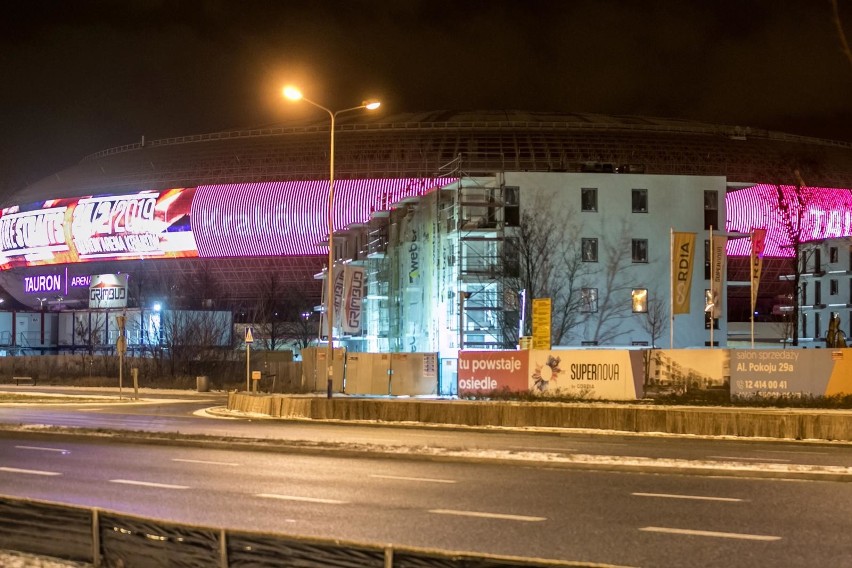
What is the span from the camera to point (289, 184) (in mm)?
109750

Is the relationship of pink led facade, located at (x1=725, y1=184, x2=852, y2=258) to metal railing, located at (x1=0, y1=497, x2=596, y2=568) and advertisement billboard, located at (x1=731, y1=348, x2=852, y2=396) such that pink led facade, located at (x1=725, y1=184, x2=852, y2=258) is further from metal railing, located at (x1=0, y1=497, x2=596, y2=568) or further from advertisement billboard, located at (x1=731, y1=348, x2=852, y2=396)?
metal railing, located at (x1=0, y1=497, x2=596, y2=568)

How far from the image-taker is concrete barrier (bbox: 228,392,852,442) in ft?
84.1

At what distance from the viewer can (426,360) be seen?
49188 millimetres

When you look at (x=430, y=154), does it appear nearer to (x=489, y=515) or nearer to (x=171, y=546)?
(x=489, y=515)

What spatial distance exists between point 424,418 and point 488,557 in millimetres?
24313

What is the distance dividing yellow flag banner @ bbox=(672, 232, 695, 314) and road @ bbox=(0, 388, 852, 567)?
24.5 m

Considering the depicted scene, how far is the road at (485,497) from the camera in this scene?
11.6 metres

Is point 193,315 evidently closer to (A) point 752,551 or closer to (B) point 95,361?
(B) point 95,361

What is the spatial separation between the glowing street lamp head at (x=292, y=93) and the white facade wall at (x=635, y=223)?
32.8 m

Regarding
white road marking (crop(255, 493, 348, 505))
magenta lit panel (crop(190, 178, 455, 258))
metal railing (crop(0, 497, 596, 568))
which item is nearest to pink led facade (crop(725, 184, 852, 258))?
magenta lit panel (crop(190, 178, 455, 258))

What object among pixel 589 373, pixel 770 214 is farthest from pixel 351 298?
pixel 770 214

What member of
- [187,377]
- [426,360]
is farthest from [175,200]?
[426,360]

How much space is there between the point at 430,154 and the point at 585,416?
7914 cm

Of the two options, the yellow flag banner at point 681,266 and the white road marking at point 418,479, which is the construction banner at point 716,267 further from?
the white road marking at point 418,479
